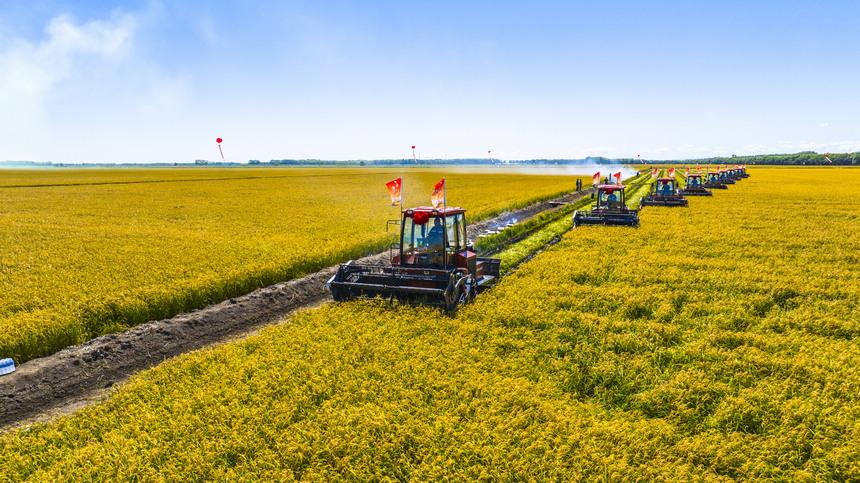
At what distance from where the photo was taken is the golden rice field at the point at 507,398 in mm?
5098

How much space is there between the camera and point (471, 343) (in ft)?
27.2

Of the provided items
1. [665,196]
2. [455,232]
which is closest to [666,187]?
[665,196]

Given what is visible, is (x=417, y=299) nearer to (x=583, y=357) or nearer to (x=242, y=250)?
(x=583, y=357)

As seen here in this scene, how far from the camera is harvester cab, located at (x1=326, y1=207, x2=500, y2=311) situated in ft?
35.3

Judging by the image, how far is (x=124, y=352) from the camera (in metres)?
9.55

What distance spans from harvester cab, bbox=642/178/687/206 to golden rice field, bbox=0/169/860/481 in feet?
74.6

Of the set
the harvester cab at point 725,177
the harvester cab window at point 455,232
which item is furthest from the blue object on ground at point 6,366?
the harvester cab at point 725,177

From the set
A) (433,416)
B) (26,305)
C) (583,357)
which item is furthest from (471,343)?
(26,305)

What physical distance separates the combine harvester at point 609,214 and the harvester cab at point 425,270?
1332 centimetres

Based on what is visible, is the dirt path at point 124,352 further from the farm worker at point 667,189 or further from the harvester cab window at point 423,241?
the farm worker at point 667,189

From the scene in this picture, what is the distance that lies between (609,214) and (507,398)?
1991cm

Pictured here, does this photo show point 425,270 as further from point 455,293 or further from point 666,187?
point 666,187

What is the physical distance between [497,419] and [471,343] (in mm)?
2591

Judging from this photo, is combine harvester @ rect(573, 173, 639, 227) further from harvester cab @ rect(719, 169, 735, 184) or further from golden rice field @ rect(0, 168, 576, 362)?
harvester cab @ rect(719, 169, 735, 184)
